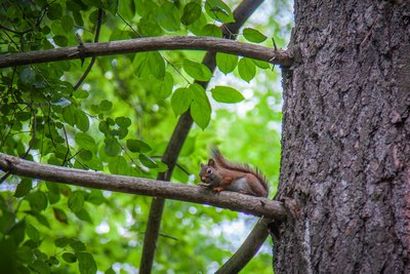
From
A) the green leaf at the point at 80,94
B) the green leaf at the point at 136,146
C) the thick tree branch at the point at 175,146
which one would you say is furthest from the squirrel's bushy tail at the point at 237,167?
the green leaf at the point at 80,94

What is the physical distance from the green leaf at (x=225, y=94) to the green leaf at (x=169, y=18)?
0.91 feet

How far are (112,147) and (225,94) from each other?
462mm

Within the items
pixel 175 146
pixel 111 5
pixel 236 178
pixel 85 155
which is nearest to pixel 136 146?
pixel 85 155

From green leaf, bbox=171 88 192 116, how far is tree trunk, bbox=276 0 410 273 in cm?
43

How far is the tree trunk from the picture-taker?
143 cm

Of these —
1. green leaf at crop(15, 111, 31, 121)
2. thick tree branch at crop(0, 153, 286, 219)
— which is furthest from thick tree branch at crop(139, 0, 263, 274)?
thick tree branch at crop(0, 153, 286, 219)

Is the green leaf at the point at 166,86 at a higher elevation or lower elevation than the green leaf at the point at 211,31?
lower

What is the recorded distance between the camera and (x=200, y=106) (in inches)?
84.1

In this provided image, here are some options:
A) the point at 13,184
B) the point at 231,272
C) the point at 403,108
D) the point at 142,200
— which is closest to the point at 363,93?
the point at 403,108

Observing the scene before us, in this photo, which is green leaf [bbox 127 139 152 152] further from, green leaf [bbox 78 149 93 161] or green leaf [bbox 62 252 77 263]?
green leaf [bbox 62 252 77 263]

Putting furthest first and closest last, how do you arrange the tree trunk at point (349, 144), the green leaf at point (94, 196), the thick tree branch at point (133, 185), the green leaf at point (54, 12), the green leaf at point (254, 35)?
the green leaf at point (94, 196) < the green leaf at point (54, 12) < the green leaf at point (254, 35) < the thick tree branch at point (133, 185) < the tree trunk at point (349, 144)

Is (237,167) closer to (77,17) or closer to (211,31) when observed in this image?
(211,31)

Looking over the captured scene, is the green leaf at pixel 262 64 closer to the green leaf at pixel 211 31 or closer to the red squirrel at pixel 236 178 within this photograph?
the green leaf at pixel 211 31

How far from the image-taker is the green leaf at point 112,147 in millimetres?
2149
